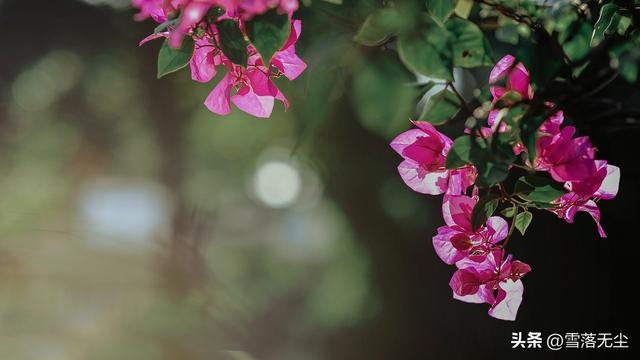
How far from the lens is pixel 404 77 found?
11.2 inches

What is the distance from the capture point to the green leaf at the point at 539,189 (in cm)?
40

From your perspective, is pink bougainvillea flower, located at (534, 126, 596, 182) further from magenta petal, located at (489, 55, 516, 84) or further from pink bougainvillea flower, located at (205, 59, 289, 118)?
pink bougainvillea flower, located at (205, 59, 289, 118)

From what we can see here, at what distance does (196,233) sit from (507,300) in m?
1.75

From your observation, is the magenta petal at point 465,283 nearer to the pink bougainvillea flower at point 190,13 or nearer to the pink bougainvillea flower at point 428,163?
the pink bougainvillea flower at point 428,163

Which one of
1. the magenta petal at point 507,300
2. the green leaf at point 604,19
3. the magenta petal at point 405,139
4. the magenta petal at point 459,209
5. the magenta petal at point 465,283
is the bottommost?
the magenta petal at point 507,300

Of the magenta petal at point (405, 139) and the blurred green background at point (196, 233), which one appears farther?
the blurred green background at point (196, 233)

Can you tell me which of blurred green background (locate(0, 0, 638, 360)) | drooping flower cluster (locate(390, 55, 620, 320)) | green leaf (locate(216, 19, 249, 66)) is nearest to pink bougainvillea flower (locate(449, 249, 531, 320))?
drooping flower cluster (locate(390, 55, 620, 320))

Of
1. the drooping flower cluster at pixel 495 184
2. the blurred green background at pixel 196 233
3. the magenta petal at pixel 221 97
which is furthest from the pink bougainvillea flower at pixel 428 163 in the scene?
the blurred green background at pixel 196 233

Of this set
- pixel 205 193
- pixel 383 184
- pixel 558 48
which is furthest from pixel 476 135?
pixel 205 193

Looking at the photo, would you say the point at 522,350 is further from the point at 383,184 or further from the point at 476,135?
the point at 476,135

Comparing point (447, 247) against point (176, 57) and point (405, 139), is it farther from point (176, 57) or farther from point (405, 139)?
point (176, 57)

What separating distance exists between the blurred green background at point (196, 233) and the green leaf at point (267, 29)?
167 cm

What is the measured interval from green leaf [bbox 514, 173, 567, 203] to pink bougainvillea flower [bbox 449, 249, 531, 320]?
7 cm

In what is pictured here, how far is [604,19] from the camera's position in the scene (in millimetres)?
502
